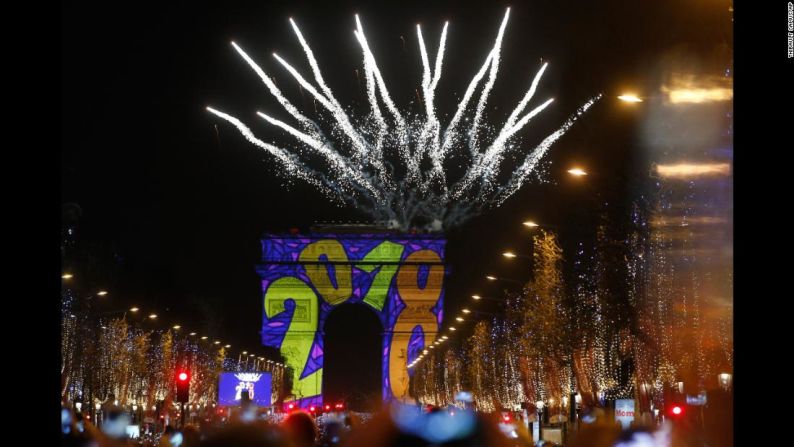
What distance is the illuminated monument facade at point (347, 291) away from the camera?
154750 mm

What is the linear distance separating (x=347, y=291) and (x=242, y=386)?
359ft

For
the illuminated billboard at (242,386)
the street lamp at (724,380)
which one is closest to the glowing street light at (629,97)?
the street lamp at (724,380)

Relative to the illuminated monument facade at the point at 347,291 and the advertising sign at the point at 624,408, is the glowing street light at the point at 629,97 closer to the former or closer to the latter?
the advertising sign at the point at 624,408

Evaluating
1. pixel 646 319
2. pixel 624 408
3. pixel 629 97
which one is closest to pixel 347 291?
pixel 646 319

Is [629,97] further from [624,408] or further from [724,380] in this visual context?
[624,408]

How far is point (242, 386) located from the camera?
166 feet

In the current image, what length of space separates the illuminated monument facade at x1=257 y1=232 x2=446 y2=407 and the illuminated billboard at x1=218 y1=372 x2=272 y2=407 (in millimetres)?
100217

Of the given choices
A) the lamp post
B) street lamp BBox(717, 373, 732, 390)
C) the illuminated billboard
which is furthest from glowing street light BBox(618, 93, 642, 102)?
the illuminated billboard

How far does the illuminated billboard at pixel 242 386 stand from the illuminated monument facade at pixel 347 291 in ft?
329

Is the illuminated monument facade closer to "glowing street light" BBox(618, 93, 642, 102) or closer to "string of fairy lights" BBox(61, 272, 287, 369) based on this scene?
"string of fairy lights" BBox(61, 272, 287, 369)

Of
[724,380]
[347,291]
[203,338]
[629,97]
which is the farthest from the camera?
[347,291]
